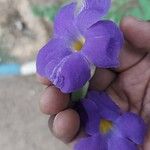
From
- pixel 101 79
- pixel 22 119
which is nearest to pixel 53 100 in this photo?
pixel 101 79

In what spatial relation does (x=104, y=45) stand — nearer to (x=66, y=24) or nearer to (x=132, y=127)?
(x=66, y=24)

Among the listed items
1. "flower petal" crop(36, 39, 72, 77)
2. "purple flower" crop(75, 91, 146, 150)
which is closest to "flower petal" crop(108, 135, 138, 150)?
"purple flower" crop(75, 91, 146, 150)

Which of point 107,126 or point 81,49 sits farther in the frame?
point 107,126

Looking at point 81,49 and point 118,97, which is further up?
point 81,49

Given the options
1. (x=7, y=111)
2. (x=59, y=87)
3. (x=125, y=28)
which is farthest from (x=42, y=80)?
(x=7, y=111)

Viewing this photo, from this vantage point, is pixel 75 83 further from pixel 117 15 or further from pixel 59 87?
pixel 117 15

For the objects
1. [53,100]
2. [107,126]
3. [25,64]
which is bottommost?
[25,64]
